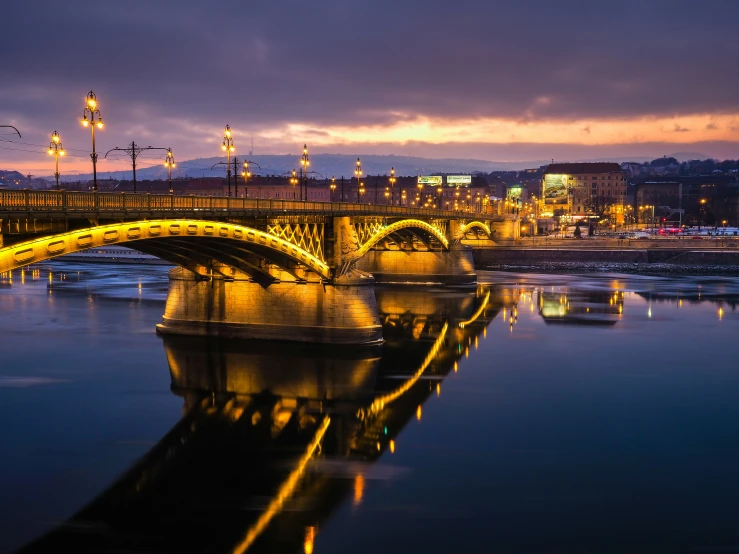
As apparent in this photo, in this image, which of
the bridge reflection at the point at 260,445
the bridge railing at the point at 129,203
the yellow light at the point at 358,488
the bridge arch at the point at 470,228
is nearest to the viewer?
the bridge reflection at the point at 260,445

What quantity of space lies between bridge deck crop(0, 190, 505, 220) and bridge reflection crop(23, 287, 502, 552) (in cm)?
709

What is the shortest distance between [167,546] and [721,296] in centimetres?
5889

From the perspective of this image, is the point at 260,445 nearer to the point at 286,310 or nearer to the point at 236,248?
the point at 236,248

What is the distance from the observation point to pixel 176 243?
31922mm

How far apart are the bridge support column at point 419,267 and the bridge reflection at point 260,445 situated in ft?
93.7

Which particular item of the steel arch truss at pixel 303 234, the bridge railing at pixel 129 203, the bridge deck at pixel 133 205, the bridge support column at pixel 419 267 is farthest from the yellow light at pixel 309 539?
the bridge support column at pixel 419 267

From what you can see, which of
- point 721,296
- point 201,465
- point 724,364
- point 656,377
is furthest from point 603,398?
point 721,296

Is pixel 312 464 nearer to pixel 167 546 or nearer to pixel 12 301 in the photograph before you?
pixel 167 546

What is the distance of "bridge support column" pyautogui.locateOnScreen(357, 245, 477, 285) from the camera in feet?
239

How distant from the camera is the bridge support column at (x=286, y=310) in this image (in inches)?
1524

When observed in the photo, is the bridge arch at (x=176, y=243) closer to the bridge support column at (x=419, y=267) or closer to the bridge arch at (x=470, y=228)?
the bridge support column at (x=419, y=267)

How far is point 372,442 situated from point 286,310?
48.7 feet

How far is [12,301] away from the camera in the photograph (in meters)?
56.5

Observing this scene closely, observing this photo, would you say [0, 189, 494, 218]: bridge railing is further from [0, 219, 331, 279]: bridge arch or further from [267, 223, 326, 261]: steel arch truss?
[267, 223, 326, 261]: steel arch truss
